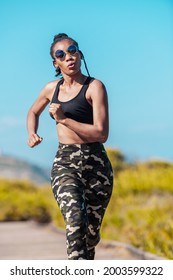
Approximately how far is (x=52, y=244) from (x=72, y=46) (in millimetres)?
8531

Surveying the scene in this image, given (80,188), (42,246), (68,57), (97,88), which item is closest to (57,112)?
(97,88)

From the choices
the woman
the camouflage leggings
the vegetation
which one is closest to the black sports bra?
the woman

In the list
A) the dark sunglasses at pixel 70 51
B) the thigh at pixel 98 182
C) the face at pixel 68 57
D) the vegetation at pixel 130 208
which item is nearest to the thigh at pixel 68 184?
the thigh at pixel 98 182

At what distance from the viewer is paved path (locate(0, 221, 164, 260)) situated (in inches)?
480

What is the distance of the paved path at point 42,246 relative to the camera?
12195 mm

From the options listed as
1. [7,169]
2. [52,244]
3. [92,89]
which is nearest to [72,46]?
[92,89]

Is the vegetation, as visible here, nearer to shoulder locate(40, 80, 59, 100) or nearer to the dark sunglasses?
shoulder locate(40, 80, 59, 100)

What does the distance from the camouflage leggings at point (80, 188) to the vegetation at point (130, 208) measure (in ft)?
12.7

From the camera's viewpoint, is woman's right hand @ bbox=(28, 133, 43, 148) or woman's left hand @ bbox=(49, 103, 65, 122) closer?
woman's left hand @ bbox=(49, 103, 65, 122)

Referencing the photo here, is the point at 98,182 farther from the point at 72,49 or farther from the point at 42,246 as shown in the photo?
the point at 42,246

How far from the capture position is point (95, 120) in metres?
6.57

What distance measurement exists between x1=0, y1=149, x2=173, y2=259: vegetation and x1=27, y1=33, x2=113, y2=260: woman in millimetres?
3975
